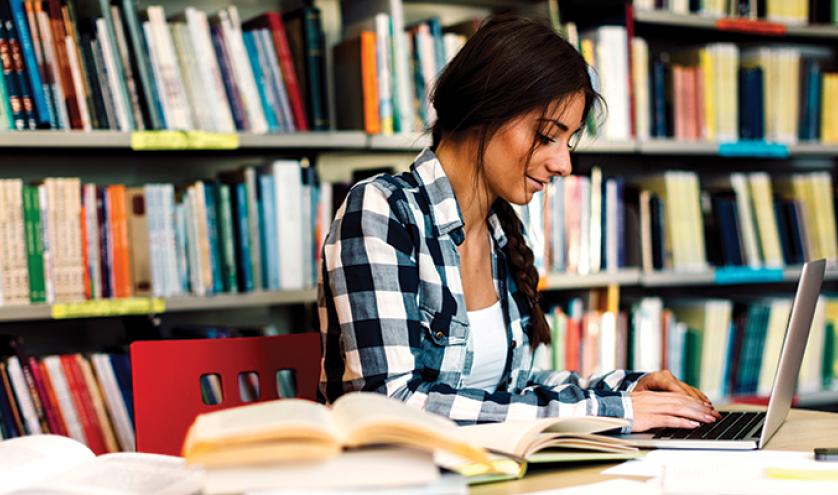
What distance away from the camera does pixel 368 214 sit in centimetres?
141

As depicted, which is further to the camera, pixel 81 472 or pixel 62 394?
pixel 62 394

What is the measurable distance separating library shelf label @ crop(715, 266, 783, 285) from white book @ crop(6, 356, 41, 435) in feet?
5.93

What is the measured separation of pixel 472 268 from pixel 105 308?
2.67 feet

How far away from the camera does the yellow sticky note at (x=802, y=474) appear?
3.51ft

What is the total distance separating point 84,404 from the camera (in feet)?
6.78

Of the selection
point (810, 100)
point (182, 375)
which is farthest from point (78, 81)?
point (810, 100)

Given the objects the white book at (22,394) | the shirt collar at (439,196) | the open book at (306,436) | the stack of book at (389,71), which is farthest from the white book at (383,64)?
the open book at (306,436)

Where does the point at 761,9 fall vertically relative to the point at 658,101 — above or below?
above

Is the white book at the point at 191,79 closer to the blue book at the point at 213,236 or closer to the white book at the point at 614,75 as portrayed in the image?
the blue book at the point at 213,236

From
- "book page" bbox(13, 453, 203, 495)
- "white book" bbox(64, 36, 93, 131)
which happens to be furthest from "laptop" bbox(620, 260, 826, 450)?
"white book" bbox(64, 36, 93, 131)

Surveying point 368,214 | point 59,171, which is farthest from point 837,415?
point 59,171

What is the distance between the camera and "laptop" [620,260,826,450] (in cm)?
123

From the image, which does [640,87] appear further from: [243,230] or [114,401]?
[114,401]

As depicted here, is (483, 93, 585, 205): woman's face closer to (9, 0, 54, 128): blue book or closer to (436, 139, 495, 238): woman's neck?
(436, 139, 495, 238): woman's neck
